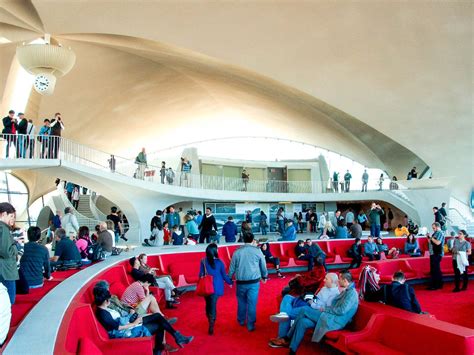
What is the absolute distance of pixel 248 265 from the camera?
729cm

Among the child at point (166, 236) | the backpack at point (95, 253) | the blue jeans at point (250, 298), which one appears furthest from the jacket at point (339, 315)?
the child at point (166, 236)

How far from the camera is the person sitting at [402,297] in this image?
607 cm

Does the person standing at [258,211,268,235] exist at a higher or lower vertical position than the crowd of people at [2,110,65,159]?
lower

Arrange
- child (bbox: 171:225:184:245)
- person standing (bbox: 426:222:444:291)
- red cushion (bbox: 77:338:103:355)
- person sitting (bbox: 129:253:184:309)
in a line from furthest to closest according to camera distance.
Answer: child (bbox: 171:225:184:245) < person standing (bbox: 426:222:444:291) < person sitting (bbox: 129:253:184:309) < red cushion (bbox: 77:338:103:355)

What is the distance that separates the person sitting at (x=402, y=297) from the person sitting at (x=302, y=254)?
6.78 m

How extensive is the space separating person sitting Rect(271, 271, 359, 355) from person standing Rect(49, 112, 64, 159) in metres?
12.3

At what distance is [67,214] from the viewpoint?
40.8 ft

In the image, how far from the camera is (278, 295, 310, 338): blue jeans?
6516 mm

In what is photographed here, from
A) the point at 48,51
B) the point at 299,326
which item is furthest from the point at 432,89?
the point at 299,326

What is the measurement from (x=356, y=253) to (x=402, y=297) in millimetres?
7942

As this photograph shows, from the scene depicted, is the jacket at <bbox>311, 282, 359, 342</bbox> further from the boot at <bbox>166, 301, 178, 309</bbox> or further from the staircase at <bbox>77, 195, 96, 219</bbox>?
the staircase at <bbox>77, 195, 96, 219</bbox>

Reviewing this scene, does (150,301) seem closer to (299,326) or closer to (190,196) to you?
(299,326)

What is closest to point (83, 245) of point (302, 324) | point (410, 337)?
point (302, 324)

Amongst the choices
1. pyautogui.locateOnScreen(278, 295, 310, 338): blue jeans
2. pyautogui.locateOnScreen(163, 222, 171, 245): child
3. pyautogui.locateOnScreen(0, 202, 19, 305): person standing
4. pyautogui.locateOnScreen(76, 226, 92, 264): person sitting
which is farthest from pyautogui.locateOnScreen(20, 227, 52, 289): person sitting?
pyautogui.locateOnScreen(163, 222, 171, 245): child
